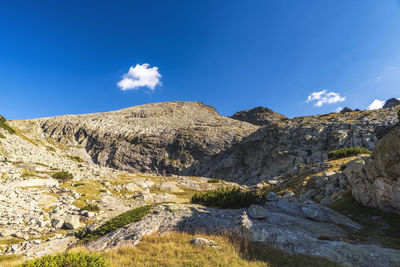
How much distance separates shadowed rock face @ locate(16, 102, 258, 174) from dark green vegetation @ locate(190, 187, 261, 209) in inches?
3515

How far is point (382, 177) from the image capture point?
42.6 feet

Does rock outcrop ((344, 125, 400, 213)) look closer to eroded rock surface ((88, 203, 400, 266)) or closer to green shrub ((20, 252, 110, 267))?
eroded rock surface ((88, 203, 400, 266))

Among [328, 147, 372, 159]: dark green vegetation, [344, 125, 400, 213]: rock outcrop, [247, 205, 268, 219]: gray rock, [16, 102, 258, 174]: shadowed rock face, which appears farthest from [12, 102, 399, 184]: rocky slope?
[247, 205, 268, 219]: gray rock

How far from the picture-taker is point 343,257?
7504mm

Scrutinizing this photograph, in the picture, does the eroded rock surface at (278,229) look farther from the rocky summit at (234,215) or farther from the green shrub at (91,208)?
the green shrub at (91,208)

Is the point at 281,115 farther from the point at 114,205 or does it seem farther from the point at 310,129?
the point at 114,205

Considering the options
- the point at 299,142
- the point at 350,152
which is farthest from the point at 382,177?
the point at 299,142

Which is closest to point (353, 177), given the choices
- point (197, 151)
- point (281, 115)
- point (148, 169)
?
point (197, 151)

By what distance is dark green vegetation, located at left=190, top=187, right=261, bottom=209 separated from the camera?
1416 centimetres

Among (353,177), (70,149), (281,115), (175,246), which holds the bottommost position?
(175,246)

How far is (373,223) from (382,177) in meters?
3.22

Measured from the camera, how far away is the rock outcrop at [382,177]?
39.0 ft

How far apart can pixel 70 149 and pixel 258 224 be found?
121651mm

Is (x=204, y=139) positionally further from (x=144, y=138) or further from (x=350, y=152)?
(x=350, y=152)
